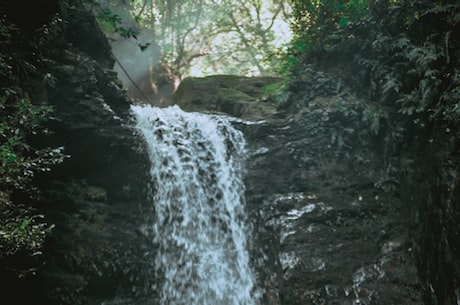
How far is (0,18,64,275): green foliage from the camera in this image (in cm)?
385

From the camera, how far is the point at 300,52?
932cm

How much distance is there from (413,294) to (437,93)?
3.21 m

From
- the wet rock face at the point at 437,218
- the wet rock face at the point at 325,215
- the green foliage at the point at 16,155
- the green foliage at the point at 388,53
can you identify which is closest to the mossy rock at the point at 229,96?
the wet rock face at the point at 325,215

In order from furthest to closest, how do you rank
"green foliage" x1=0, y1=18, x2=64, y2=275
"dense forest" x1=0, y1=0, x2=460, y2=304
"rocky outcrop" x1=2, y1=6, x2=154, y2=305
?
"rocky outcrop" x1=2, y1=6, x2=154, y2=305
"dense forest" x1=0, y1=0, x2=460, y2=304
"green foliage" x1=0, y1=18, x2=64, y2=275

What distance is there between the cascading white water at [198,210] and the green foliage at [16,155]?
233 centimetres

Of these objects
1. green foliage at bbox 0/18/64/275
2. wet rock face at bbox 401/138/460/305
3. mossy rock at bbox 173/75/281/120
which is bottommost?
wet rock face at bbox 401/138/460/305

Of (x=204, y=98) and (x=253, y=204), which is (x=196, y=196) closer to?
(x=253, y=204)

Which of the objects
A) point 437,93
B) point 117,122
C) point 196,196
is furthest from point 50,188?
point 437,93

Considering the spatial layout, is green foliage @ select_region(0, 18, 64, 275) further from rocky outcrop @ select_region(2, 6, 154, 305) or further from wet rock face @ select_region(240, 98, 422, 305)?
wet rock face @ select_region(240, 98, 422, 305)

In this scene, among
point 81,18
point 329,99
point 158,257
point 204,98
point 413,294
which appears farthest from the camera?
point 204,98

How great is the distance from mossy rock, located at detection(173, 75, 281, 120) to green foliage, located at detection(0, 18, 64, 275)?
497 cm

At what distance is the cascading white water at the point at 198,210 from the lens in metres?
6.24

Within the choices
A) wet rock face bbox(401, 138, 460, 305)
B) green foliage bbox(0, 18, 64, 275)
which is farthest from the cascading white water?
wet rock face bbox(401, 138, 460, 305)

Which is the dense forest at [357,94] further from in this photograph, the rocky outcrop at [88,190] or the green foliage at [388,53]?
the rocky outcrop at [88,190]
